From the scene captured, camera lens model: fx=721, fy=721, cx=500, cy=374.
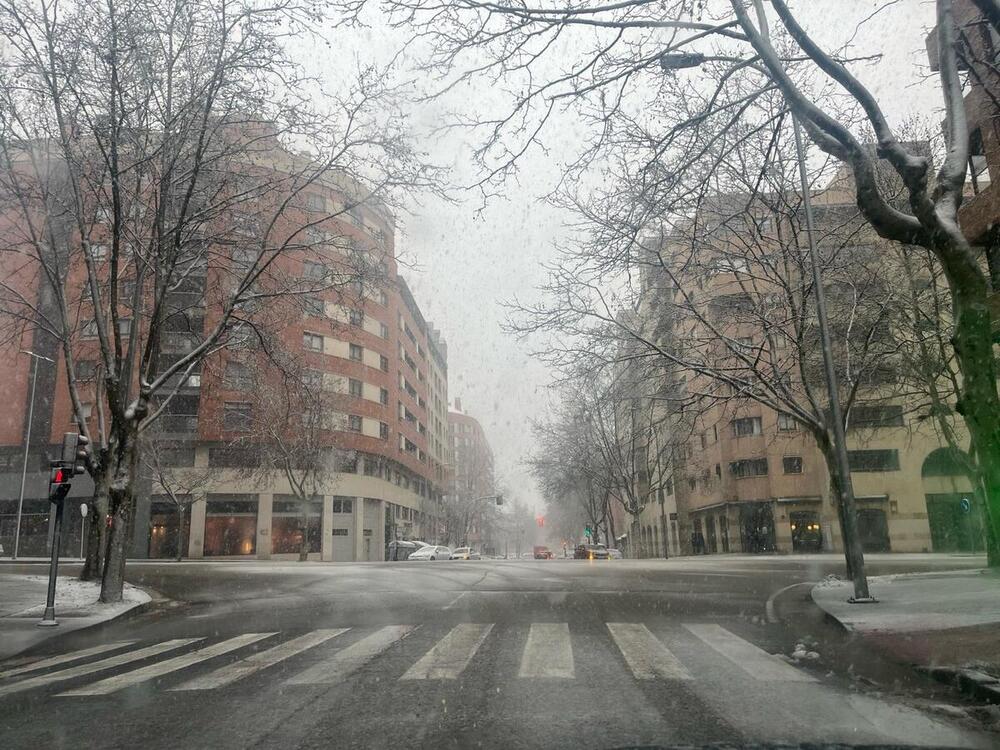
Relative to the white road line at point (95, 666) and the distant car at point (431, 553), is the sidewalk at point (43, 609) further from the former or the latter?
the distant car at point (431, 553)

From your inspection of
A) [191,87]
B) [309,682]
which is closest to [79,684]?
[309,682]

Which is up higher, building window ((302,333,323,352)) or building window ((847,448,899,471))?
building window ((302,333,323,352))

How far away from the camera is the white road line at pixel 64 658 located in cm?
754

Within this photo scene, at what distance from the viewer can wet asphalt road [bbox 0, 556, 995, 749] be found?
181 inches

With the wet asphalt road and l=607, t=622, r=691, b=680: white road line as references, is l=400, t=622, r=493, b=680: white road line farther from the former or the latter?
l=607, t=622, r=691, b=680: white road line

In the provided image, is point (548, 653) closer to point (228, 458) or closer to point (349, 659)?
point (349, 659)

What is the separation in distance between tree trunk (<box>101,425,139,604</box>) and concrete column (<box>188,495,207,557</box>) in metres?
34.0

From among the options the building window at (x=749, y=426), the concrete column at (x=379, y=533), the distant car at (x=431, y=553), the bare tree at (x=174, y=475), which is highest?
the building window at (x=749, y=426)

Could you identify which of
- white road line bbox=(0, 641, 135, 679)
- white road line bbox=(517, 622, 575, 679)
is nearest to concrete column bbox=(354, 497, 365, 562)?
white road line bbox=(0, 641, 135, 679)

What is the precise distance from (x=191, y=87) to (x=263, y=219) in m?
3.46

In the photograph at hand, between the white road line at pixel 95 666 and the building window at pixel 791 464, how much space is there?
42293 mm

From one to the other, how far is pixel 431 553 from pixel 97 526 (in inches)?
1238

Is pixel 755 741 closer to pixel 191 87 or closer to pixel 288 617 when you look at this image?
pixel 288 617

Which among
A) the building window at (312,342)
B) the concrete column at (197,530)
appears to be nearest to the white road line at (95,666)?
the building window at (312,342)
